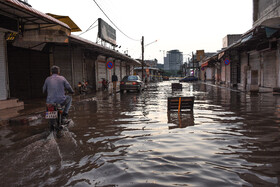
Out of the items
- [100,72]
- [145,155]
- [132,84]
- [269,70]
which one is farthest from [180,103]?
[100,72]

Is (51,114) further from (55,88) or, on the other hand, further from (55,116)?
(55,88)

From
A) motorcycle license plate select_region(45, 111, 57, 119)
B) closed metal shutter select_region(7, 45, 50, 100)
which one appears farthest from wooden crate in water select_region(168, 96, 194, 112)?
closed metal shutter select_region(7, 45, 50, 100)

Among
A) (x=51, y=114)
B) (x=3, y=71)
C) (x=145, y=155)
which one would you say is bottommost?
(x=145, y=155)

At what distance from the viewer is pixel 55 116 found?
583cm

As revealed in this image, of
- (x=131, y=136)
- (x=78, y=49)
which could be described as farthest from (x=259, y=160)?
(x=78, y=49)

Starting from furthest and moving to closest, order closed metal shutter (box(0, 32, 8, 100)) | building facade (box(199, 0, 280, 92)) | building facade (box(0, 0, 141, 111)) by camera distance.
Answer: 1. building facade (box(199, 0, 280, 92))
2. closed metal shutter (box(0, 32, 8, 100))
3. building facade (box(0, 0, 141, 111))

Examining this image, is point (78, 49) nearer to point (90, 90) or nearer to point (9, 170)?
point (90, 90)

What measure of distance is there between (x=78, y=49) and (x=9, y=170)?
57.4 feet

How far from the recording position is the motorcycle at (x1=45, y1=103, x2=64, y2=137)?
5.86 m

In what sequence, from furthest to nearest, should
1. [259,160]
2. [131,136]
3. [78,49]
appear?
1. [78,49]
2. [131,136]
3. [259,160]

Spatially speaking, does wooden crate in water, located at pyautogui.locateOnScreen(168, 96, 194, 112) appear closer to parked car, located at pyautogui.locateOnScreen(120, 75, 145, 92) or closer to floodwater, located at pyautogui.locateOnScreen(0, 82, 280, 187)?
floodwater, located at pyautogui.locateOnScreen(0, 82, 280, 187)

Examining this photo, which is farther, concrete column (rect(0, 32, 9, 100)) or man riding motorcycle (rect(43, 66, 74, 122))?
concrete column (rect(0, 32, 9, 100))

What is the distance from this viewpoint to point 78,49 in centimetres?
A: 2039

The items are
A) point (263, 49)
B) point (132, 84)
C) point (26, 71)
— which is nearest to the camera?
point (26, 71)
